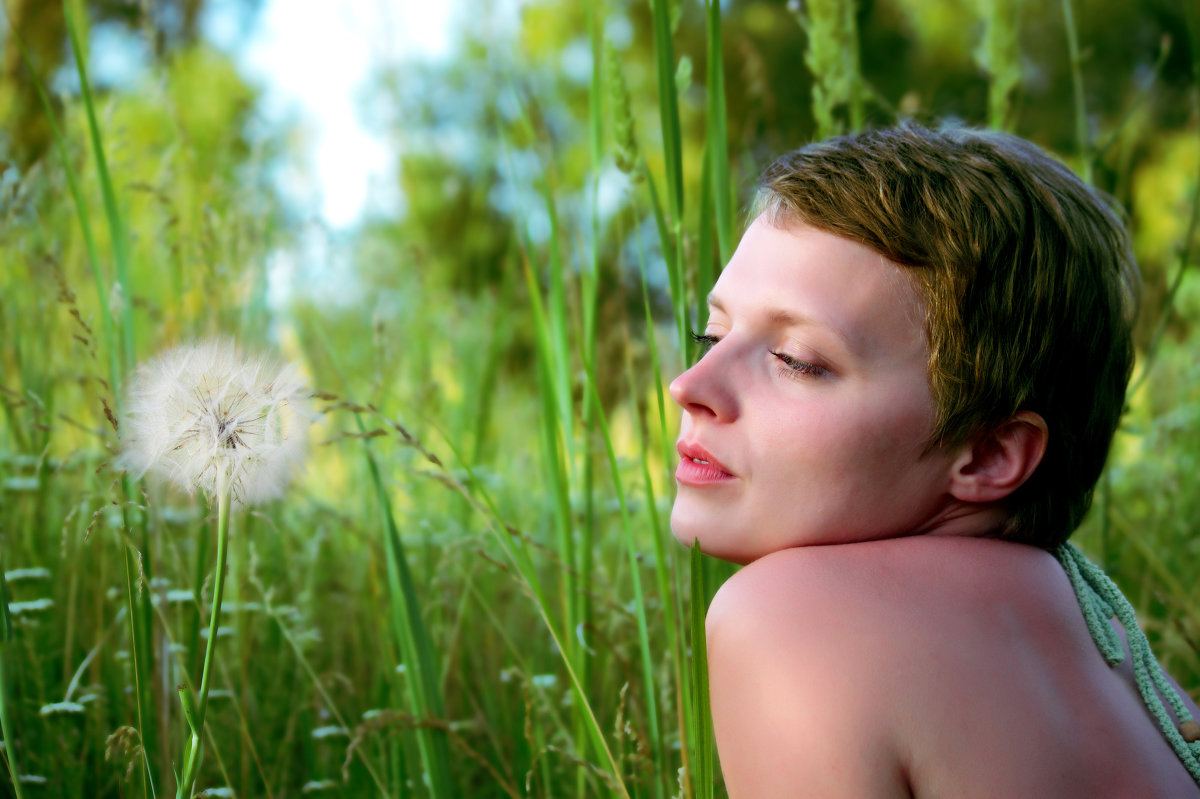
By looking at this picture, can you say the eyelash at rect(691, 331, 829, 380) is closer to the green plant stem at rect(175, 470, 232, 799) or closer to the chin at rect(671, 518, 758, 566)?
the chin at rect(671, 518, 758, 566)

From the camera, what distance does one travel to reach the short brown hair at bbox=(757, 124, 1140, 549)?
967 millimetres

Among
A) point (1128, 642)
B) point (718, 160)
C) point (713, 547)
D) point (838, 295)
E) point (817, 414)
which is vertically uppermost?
point (718, 160)

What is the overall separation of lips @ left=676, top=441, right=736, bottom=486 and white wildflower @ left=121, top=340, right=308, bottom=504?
1.25 feet

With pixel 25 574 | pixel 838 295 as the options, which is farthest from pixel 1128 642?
pixel 25 574

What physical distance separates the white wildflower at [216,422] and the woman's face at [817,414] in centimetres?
38

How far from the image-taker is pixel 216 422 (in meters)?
0.78

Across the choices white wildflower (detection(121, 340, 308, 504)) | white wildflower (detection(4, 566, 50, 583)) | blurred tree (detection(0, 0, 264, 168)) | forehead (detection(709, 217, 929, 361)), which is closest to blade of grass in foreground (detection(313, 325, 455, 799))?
white wildflower (detection(121, 340, 308, 504))

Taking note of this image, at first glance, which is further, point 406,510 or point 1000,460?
point 406,510

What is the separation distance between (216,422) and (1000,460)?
75cm

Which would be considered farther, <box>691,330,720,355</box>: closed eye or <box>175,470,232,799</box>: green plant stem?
<box>691,330,720,355</box>: closed eye

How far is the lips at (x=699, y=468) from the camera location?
38.7 inches

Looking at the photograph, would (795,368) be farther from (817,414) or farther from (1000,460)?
(1000,460)

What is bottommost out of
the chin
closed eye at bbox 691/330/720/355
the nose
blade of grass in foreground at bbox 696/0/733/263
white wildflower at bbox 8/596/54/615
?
white wildflower at bbox 8/596/54/615

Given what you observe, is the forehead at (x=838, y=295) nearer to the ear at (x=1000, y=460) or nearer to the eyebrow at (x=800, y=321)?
the eyebrow at (x=800, y=321)
